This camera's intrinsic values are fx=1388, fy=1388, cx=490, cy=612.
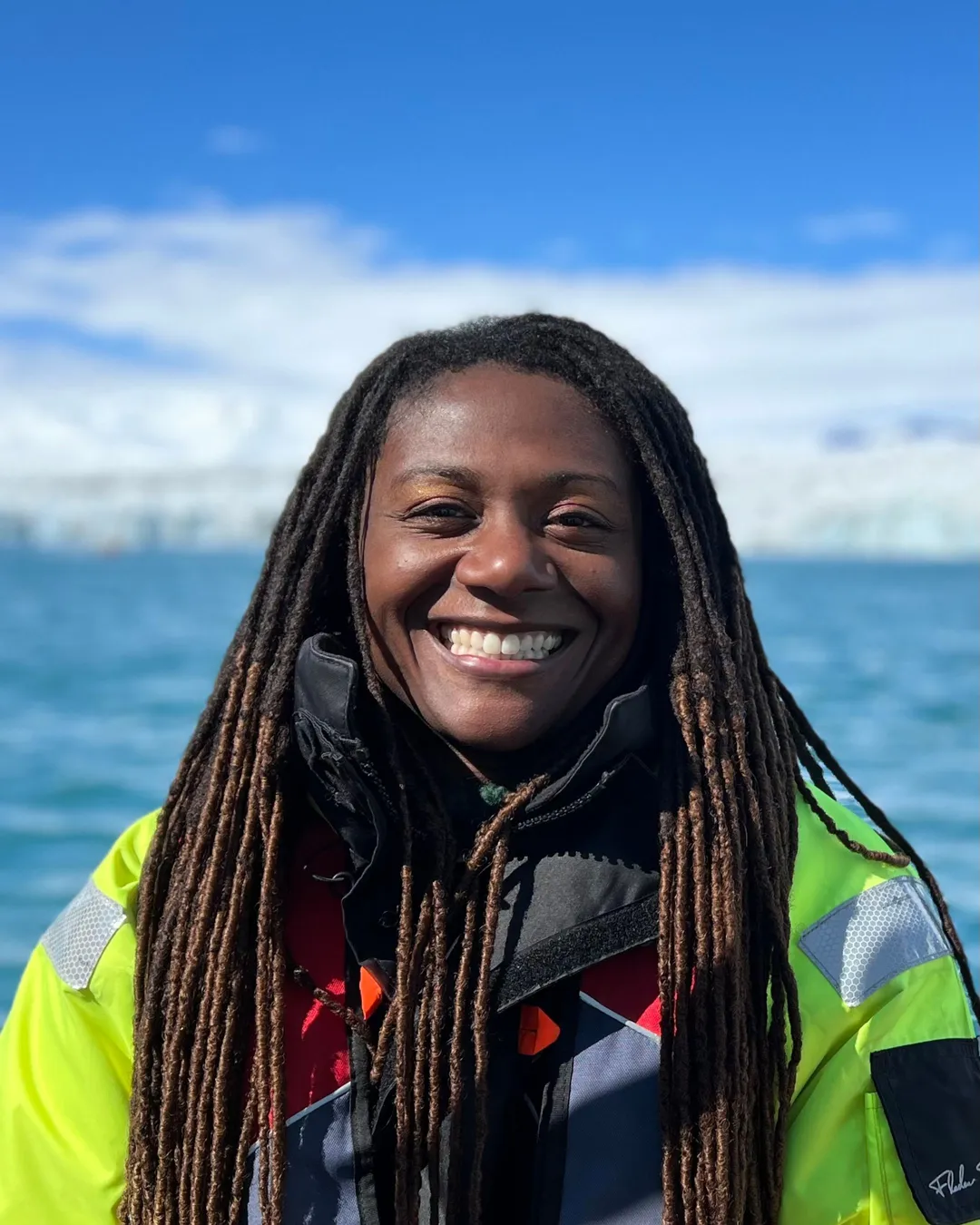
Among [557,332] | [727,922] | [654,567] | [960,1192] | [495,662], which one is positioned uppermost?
[557,332]

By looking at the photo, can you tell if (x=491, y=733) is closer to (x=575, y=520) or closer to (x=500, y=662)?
(x=500, y=662)

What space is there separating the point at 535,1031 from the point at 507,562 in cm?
56

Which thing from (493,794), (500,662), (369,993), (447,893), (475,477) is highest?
(475,477)

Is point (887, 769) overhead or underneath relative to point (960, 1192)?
overhead

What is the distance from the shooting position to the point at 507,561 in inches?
64.9

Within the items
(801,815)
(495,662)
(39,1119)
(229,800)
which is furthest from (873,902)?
(39,1119)

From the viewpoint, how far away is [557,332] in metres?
1.84

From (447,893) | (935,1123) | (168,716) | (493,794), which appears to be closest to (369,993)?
(447,893)

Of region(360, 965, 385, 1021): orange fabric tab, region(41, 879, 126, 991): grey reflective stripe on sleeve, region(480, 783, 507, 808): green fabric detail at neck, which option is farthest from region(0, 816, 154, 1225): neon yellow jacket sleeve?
region(480, 783, 507, 808): green fabric detail at neck

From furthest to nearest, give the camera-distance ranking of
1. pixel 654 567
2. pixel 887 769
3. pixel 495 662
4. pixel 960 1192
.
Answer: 1. pixel 887 769
2. pixel 654 567
3. pixel 495 662
4. pixel 960 1192

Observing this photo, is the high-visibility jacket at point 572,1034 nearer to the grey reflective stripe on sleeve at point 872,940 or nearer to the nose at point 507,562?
the grey reflective stripe on sleeve at point 872,940

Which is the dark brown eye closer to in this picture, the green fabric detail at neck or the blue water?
the green fabric detail at neck

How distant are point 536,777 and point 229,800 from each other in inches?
15.4

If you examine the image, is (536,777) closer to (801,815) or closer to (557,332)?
(801,815)
